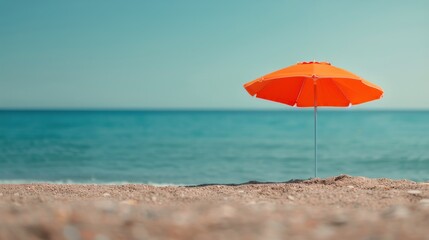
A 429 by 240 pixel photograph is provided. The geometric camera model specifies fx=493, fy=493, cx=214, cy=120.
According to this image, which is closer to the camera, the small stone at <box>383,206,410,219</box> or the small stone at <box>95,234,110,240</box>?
the small stone at <box>95,234,110,240</box>

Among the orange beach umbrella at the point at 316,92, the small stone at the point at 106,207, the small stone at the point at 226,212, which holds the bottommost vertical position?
the small stone at the point at 226,212

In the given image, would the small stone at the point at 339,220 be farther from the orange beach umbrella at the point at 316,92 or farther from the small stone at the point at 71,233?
the orange beach umbrella at the point at 316,92

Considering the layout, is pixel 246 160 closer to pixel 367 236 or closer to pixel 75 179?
pixel 75 179

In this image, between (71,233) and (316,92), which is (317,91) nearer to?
(316,92)

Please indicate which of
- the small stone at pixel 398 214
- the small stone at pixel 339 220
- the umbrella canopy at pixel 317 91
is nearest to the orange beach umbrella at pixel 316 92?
the umbrella canopy at pixel 317 91

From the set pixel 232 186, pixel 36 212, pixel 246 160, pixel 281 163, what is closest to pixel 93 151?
pixel 246 160

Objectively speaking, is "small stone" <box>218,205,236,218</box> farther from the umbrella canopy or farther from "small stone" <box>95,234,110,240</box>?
the umbrella canopy

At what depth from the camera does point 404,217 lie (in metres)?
3.20

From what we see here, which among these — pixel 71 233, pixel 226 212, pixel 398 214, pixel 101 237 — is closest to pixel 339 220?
pixel 398 214

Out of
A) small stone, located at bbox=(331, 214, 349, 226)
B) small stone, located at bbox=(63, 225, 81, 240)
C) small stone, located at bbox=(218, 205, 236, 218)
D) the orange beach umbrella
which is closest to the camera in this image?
small stone, located at bbox=(63, 225, 81, 240)

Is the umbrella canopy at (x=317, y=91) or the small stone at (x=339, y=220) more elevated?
the umbrella canopy at (x=317, y=91)

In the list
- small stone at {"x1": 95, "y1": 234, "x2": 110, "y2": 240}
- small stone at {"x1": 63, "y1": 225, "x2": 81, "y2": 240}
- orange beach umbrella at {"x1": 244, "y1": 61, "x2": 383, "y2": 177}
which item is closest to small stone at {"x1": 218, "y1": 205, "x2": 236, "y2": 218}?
small stone at {"x1": 95, "y1": 234, "x2": 110, "y2": 240}

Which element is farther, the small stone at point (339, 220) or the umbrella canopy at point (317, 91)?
the umbrella canopy at point (317, 91)

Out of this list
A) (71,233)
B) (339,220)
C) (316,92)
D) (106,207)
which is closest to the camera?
(71,233)
